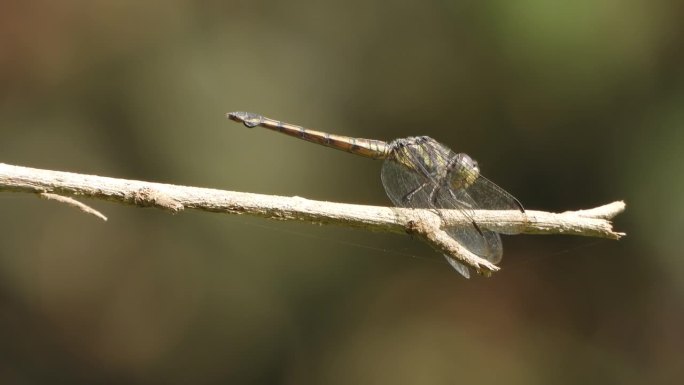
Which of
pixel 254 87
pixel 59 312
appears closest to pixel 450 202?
pixel 254 87

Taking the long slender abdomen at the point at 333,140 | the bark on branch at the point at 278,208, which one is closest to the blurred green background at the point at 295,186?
the long slender abdomen at the point at 333,140

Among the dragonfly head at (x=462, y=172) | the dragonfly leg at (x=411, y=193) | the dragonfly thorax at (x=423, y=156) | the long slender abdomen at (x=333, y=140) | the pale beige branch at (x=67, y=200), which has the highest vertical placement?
the long slender abdomen at (x=333, y=140)

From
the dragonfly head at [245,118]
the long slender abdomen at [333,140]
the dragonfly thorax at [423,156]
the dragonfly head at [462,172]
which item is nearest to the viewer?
the dragonfly head at [462,172]

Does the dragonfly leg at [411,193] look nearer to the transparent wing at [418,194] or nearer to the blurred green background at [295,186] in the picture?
the transparent wing at [418,194]

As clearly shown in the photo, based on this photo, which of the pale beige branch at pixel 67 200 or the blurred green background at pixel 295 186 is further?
the blurred green background at pixel 295 186

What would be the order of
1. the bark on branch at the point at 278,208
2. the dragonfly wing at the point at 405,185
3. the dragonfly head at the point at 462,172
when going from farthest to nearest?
Answer: 1. the dragonfly head at the point at 462,172
2. the dragonfly wing at the point at 405,185
3. the bark on branch at the point at 278,208

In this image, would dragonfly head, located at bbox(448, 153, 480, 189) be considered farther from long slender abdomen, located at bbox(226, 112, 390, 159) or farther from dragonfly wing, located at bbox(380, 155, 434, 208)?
long slender abdomen, located at bbox(226, 112, 390, 159)

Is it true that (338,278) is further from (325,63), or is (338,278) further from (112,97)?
(112,97)

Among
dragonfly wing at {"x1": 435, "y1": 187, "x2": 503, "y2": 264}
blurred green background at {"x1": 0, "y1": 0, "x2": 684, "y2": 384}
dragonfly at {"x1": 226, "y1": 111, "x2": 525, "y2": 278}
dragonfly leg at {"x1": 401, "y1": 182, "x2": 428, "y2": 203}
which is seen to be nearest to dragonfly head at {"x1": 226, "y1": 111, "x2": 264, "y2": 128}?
dragonfly at {"x1": 226, "y1": 111, "x2": 525, "y2": 278}
